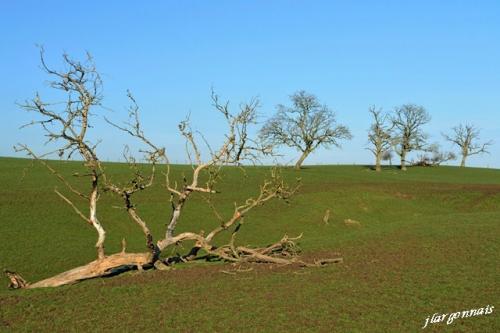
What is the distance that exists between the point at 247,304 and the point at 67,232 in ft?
60.0

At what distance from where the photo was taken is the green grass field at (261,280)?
1376 cm

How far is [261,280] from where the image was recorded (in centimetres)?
1877

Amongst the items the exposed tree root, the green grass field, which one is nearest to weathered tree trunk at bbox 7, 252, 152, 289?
the exposed tree root

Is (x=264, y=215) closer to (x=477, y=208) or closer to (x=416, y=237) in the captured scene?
(x=416, y=237)

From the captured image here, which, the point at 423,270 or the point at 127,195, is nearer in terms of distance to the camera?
the point at 423,270

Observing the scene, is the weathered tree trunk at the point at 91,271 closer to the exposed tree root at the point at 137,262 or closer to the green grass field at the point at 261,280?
the exposed tree root at the point at 137,262

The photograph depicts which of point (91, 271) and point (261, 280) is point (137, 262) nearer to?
point (91, 271)

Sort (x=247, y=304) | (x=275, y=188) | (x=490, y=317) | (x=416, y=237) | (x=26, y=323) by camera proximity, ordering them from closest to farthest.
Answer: (x=490, y=317)
(x=26, y=323)
(x=247, y=304)
(x=275, y=188)
(x=416, y=237)

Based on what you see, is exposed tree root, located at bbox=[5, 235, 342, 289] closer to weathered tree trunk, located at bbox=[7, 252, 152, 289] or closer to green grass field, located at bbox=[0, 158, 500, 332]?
weathered tree trunk, located at bbox=[7, 252, 152, 289]

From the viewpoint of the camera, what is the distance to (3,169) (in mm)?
55406

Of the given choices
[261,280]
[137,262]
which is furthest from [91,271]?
[261,280]

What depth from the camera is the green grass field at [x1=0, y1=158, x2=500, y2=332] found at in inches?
542

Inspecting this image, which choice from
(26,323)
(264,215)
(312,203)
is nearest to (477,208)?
(312,203)

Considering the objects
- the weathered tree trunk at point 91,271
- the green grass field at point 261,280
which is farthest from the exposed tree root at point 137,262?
the green grass field at point 261,280
